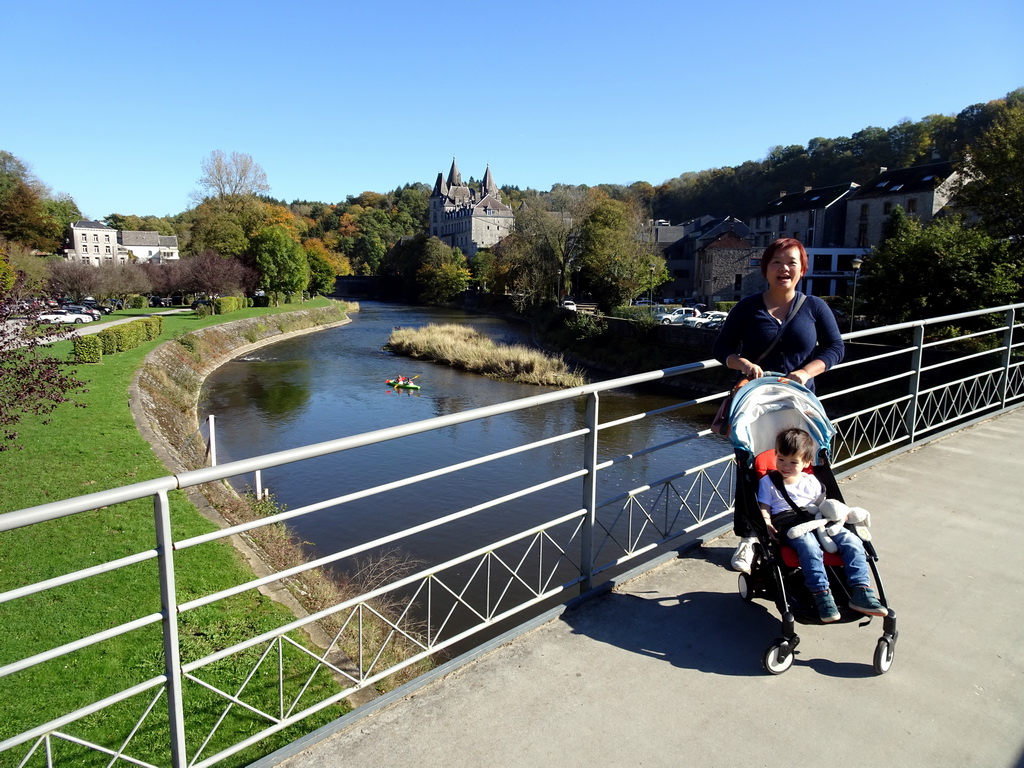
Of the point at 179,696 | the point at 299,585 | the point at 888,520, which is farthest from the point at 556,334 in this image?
the point at 179,696

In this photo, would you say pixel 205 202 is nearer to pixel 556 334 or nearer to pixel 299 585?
pixel 556 334

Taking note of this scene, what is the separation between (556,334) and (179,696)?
1468 inches

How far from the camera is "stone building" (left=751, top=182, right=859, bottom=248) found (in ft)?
167

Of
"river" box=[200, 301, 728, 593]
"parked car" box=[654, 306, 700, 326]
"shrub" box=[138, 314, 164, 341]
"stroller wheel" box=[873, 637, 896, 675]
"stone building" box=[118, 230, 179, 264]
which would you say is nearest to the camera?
"stroller wheel" box=[873, 637, 896, 675]

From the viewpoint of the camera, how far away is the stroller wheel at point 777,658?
2863 mm

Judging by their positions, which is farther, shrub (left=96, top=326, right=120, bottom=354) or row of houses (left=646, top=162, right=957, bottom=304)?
row of houses (left=646, top=162, right=957, bottom=304)

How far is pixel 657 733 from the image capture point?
2.51 m

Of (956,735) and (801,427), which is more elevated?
(801,427)

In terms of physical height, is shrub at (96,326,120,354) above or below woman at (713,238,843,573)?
below

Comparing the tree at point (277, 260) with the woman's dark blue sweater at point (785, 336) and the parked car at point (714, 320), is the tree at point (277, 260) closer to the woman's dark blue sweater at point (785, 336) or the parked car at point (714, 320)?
the parked car at point (714, 320)

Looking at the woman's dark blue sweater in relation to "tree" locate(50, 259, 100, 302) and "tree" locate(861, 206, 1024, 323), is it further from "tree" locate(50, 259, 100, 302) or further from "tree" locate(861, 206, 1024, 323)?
"tree" locate(50, 259, 100, 302)

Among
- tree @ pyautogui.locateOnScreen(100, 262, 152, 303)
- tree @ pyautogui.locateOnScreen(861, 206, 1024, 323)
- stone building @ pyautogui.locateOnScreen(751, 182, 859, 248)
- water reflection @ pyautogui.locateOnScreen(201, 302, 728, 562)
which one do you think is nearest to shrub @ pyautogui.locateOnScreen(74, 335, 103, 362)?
water reflection @ pyautogui.locateOnScreen(201, 302, 728, 562)

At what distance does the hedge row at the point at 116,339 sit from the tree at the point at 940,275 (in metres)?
23.3

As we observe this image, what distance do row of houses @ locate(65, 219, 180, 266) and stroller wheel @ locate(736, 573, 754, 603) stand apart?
3146 inches
